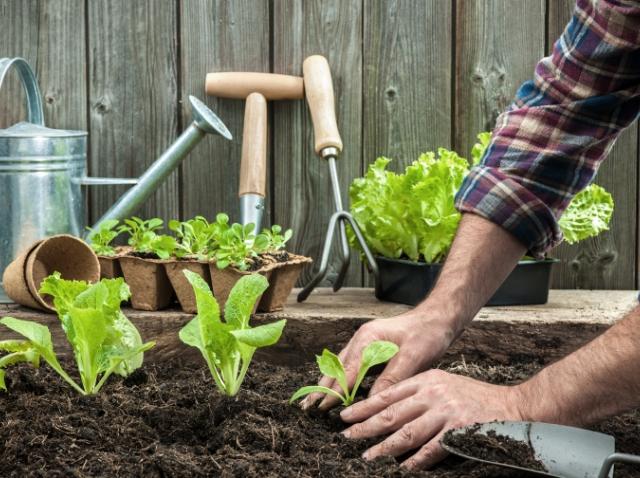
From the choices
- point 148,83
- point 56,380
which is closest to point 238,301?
point 56,380

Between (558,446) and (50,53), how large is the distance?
187 cm

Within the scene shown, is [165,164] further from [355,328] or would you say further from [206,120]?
[355,328]

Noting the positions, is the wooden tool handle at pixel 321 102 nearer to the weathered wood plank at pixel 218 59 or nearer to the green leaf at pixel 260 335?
the weathered wood plank at pixel 218 59

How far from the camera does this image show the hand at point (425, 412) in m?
1.21

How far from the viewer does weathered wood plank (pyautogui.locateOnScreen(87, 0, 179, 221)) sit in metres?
2.55

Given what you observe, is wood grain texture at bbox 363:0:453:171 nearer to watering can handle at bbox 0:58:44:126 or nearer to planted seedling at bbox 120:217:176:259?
planted seedling at bbox 120:217:176:259

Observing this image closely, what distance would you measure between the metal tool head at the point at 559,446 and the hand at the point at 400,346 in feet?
0.77

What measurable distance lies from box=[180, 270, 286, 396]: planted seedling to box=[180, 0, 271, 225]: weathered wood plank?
3.89 feet

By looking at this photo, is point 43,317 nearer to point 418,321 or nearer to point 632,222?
point 418,321

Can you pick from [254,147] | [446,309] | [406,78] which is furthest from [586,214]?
[446,309]

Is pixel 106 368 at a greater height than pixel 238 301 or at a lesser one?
lesser

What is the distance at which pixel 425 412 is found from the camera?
48.6 inches

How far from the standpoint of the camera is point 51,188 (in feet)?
7.52

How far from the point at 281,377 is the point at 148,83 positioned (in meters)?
1.24
